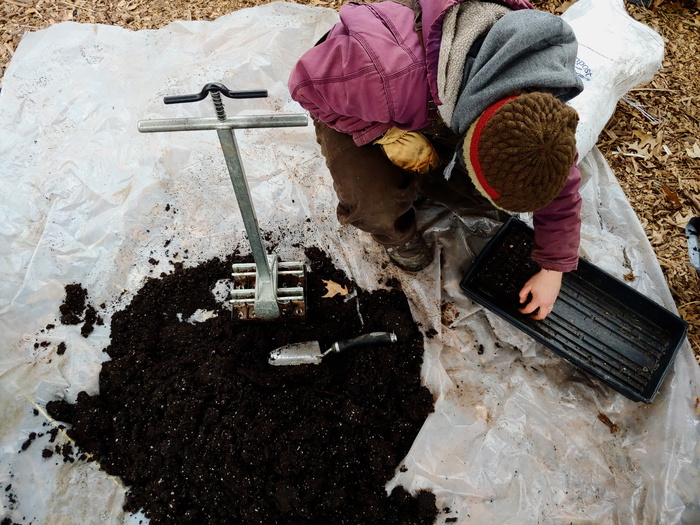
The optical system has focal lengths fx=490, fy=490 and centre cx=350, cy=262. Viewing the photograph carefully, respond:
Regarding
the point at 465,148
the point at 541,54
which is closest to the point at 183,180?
the point at 465,148

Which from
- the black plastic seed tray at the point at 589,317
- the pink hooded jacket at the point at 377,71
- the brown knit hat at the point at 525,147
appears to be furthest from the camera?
the black plastic seed tray at the point at 589,317

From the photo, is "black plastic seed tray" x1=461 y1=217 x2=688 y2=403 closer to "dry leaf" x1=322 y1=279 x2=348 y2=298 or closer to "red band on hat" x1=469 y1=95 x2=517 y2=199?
"dry leaf" x1=322 y1=279 x2=348 y2=298

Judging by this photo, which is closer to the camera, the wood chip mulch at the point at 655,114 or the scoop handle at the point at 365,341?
the scoop handle at the point at 365,341

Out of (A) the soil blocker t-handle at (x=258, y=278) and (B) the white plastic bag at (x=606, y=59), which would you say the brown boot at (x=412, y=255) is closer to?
(A) the soil blocker t-handle at (x=258, y=278)

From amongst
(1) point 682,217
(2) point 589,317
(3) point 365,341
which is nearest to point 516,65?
(3) point 365,341

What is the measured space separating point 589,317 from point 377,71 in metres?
1.11

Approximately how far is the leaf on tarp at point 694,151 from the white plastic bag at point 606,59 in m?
0.40

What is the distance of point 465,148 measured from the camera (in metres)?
1.02

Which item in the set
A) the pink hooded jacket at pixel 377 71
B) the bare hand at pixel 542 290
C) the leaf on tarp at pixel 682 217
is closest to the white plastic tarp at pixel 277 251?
the bare hand at pixel 542 290

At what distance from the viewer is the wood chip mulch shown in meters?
1.90

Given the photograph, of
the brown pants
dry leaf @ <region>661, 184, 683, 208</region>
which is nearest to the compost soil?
the brown pants

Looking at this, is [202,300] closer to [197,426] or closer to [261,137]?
[197,426]

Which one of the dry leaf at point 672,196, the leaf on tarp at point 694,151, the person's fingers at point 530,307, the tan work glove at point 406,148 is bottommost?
the person's fingers at point 530,307

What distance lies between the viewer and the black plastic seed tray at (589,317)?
1.57 meters
